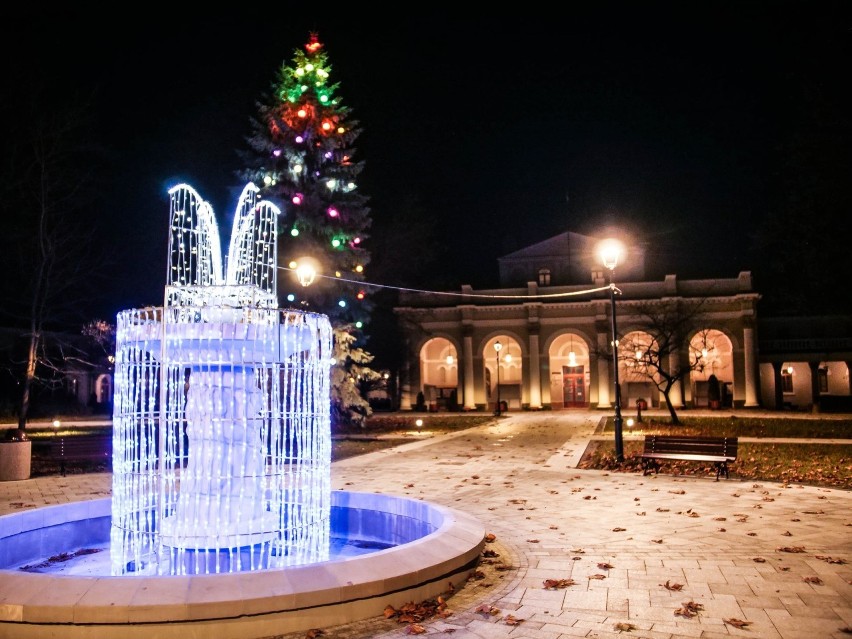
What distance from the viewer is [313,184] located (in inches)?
1001

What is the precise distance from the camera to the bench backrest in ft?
45.3

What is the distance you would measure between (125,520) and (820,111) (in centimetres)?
2468

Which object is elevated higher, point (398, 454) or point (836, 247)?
point (836, 247)

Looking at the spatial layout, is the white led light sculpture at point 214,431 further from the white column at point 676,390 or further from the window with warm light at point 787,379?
the window with warm light at point 787,379

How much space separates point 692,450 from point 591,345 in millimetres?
31606

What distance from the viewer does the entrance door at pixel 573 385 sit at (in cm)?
4841

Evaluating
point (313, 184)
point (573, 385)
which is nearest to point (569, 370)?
point (573, 385)

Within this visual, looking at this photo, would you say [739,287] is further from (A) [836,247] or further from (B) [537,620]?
(B) [537,620]

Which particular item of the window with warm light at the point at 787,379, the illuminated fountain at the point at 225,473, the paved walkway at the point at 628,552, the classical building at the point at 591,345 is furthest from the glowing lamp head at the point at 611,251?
the window with warm light at the point at 787,379

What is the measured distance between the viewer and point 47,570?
794 cm

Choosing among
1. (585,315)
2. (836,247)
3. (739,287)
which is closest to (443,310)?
(585,315)

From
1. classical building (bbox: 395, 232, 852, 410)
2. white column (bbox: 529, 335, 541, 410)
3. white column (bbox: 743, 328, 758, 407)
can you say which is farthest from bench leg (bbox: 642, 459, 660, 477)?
white column (bbox: 743, 328, 758, 407)

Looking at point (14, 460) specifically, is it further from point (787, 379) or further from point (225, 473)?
point (787, 379)

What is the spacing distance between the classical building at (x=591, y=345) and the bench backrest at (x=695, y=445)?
27706mm
